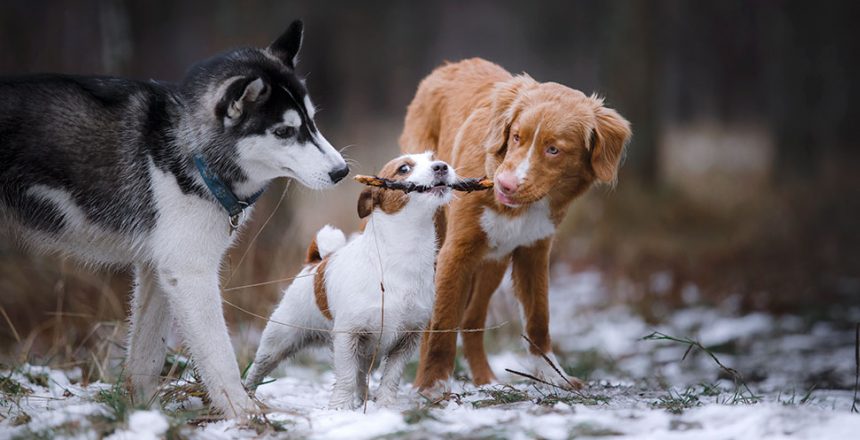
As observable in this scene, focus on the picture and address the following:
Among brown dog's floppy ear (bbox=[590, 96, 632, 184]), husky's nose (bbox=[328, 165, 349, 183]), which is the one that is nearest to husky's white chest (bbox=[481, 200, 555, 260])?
brown dog's floppy ear (bbox=[590, 96, 632, 184])

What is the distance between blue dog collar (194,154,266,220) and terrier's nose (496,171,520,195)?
1.26 metres

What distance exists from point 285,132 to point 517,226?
1506 mm

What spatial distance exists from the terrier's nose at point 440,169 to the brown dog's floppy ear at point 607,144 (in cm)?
91

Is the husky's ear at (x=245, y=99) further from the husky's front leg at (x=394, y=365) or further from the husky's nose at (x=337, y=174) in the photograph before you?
the husky's front leg at (x=394, y=365)

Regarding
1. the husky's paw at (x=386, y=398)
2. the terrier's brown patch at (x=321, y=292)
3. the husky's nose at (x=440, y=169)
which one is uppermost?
the husky's nose at (x=440, y=169)

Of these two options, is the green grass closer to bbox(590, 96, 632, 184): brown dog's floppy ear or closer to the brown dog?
the brown dog

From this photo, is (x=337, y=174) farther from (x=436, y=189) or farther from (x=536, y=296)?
(x=536, y=296)

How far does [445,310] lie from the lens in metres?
4.75

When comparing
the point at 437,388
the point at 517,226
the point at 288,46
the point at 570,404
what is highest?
the point at 288,46

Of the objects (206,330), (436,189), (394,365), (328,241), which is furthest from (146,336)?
(436,189)

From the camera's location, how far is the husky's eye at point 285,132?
3.74 metres

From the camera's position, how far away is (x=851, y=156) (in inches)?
645

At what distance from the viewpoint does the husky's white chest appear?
4.63 m

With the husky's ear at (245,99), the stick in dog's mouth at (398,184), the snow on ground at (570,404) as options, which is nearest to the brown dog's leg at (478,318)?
the snow on ground at (570,404)
